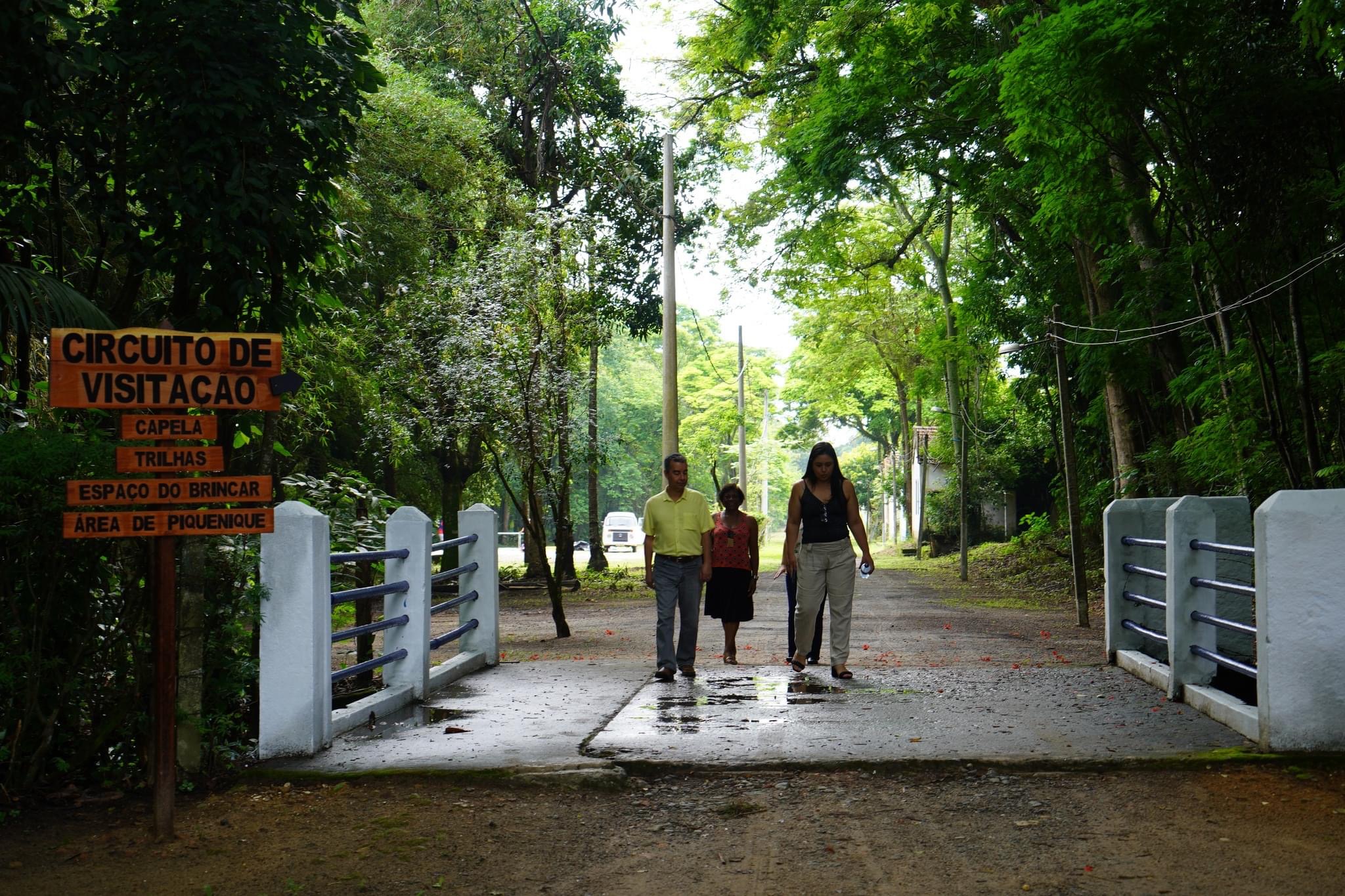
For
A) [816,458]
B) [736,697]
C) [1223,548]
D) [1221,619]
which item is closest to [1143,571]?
[1221,619]

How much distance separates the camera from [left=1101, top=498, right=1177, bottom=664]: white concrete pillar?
9.96m

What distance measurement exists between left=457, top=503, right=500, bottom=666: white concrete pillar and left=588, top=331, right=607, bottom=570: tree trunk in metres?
9.65

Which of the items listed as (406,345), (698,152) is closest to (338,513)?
(406,345)

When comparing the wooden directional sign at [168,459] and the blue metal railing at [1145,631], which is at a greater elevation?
the wooden directional sign at [168,459]

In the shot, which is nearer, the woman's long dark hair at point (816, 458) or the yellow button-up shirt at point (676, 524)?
the woman's long dark hair at point (816, 458)

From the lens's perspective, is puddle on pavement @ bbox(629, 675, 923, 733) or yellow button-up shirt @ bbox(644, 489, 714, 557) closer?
puddle on pavement @ bbox(629, 675, 923, 733)

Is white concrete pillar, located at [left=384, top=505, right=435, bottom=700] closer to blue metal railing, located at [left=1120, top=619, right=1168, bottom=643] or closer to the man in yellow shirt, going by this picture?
the man in yellow shirt

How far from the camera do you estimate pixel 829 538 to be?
10.0 meters

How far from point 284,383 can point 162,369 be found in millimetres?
576

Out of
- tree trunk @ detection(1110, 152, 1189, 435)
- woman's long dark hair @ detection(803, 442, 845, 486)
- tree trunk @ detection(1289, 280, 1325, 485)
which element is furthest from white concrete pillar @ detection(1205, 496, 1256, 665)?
tree trunk @ detection(1110, 152, 1189, 435)

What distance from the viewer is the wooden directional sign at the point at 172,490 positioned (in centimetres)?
573

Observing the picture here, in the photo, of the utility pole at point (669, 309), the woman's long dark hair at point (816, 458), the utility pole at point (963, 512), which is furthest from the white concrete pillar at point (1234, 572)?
the utility pole at point (963, 512)

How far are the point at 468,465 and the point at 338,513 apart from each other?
1888cm

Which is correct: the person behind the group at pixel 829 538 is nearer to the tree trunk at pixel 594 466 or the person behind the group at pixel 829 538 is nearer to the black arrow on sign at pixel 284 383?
the black arrow on sign at pixel 284 383
